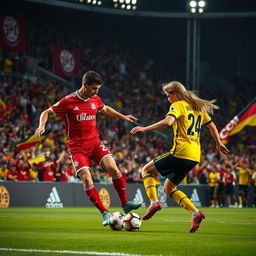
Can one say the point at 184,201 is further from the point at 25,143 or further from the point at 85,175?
the point at 25,143

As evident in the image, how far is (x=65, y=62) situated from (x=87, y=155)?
80.1ft

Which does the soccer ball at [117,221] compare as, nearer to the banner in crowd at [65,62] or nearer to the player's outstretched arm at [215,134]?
the player's outstretched arm at [215,134]

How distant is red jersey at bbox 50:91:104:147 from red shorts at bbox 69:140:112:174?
4.4 inches

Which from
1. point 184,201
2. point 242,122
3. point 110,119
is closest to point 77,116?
point 184,201

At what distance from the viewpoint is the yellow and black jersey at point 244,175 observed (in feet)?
97.2

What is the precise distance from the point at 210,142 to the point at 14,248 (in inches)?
1239

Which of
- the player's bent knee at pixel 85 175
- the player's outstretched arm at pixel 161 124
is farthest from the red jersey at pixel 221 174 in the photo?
the player's outstretched arm at pixel 161 124

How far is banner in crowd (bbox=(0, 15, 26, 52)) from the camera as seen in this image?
31.6 m

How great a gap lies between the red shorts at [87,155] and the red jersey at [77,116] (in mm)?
111

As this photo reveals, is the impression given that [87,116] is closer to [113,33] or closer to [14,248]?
[14,248]

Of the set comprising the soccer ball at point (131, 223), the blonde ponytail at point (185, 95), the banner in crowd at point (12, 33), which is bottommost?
the soccer ball at point (131, 223)

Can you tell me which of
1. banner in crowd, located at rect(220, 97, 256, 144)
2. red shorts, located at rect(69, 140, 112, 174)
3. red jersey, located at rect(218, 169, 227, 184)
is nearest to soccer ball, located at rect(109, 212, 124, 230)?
red shorts, located at rect(69, 140, 112, 174)

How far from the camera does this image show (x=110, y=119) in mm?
34594

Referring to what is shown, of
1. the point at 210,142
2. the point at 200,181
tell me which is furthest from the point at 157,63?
the point at 200,181
